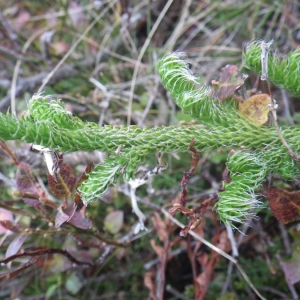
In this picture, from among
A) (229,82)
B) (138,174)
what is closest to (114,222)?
(138,174)

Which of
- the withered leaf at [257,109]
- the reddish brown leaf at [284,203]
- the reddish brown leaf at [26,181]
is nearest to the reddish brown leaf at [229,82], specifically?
the withered leaf at [257,109]

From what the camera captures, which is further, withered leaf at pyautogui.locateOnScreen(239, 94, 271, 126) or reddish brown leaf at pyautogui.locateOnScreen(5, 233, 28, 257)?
reddish brown leaf at pyautogui.locateOnScreen(5, 233, 28, 257)

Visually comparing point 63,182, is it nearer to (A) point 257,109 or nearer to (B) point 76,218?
(B) point 76,218

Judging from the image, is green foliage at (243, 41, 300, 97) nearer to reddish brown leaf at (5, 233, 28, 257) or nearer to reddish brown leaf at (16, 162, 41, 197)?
reddish brown leaf at (16, 162, 41, 197)

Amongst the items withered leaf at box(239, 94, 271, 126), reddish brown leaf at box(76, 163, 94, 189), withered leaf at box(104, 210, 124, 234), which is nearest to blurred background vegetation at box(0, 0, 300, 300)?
withered leaf at box(104, 210, 124, 234)

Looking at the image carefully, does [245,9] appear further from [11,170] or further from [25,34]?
[11,170]

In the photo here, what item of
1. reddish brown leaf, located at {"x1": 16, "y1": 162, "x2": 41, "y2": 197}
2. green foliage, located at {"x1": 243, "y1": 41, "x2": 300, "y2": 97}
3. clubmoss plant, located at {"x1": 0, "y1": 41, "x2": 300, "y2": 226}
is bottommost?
reddish brown leaf, located at {"x1": 16, "y1": 162, "x2": 41, "y2": 197}

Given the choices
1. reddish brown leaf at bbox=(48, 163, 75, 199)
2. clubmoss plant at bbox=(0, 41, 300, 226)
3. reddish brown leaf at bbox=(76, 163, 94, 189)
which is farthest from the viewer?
reddish brown leaf at bbox=(48, 163, 75, 199)

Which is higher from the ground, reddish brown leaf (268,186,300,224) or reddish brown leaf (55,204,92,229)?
reddish brown leaf (268,186,300,224)
